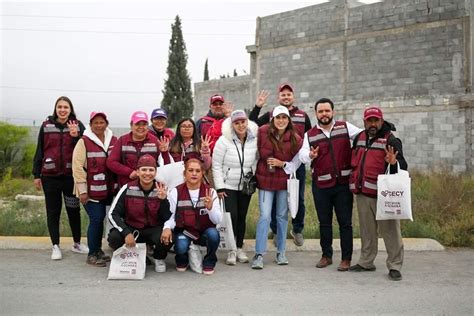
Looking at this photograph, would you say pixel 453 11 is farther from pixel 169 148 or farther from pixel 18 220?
pixel 18 220

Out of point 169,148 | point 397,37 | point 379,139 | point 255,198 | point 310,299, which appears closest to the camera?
point 310,299

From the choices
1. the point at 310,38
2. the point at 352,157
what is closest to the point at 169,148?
the point at 352,157

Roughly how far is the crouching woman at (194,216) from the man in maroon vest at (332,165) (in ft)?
4.04

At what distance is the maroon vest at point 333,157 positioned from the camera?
5617 millimetres

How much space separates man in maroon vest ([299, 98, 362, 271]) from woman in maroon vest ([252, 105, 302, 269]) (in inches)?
7.8

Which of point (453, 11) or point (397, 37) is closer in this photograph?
point (453, 11)

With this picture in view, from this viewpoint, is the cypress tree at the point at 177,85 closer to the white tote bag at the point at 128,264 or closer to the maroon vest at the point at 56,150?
the maroon vest at the point at 56,150

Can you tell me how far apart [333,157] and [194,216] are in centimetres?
177

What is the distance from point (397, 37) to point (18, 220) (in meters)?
13.6

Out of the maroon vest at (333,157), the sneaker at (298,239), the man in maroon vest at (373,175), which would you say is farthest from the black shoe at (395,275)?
the sneaker at (298,239)

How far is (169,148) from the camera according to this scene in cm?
620

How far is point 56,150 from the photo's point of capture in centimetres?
594

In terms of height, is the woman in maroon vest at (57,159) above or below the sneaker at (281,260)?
above

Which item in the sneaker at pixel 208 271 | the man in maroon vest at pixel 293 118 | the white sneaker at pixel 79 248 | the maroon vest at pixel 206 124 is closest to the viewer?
the sneaker at pixel 208 271
